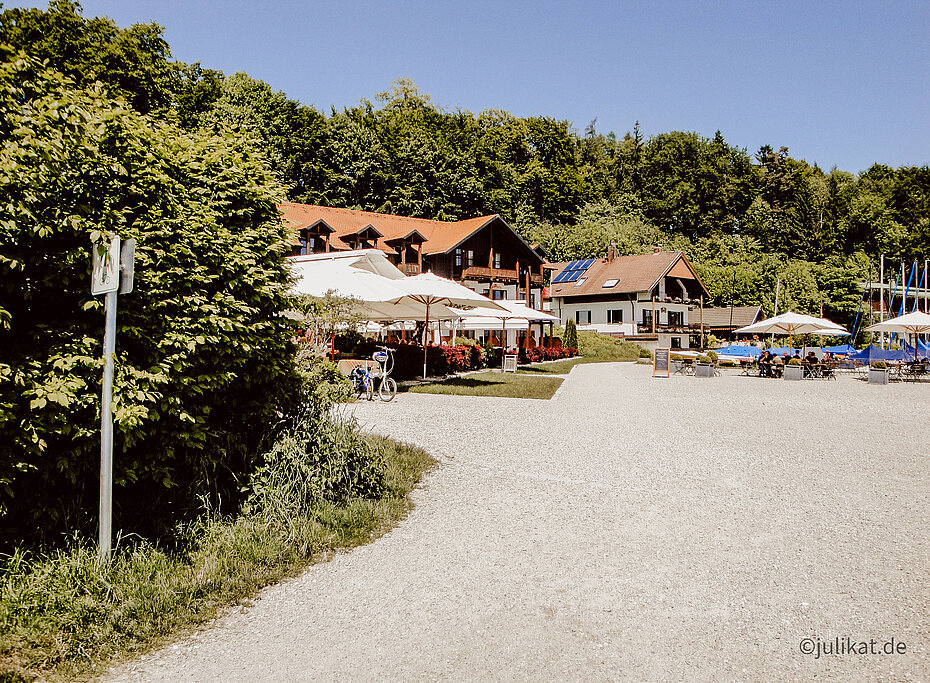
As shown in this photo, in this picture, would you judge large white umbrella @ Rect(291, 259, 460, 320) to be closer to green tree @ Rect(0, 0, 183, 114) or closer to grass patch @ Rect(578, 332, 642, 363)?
green tree @ Rect(0, 0, 183, 114)

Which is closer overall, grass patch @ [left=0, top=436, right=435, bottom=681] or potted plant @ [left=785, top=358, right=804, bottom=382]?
grass patch @ [left=0, top=436, right=435, bottom=681]

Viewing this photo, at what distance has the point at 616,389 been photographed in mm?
20172

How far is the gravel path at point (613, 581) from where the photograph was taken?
11.3 feet

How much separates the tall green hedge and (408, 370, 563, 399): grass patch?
11.7 meters

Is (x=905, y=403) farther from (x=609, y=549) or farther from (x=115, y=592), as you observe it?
(x=115, y=592)

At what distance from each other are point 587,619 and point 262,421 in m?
2.90

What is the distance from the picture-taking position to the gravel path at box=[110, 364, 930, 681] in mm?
3441

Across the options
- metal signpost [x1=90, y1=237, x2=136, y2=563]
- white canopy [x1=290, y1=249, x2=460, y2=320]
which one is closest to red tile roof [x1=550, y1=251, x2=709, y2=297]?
white canopy [x1=290, y1=249, x2=460, y2=320]

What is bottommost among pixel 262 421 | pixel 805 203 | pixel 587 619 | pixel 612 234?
pixel 587 619

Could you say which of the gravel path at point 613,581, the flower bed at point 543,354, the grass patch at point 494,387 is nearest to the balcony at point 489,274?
the flower bed at point 543,354

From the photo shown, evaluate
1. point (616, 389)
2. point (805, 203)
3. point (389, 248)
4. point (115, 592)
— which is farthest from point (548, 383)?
point (805, 203)

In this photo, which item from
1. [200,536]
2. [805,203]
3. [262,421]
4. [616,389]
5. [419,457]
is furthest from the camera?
[805,203]
